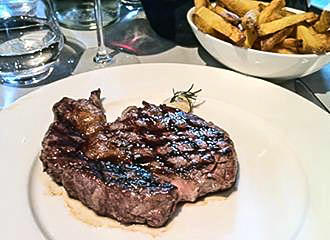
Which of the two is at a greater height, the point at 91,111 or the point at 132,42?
the point at 91,111

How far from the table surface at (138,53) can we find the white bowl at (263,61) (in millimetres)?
78

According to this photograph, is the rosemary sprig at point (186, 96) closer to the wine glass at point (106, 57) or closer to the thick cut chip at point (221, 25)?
the thick cut chip at point (221, 25)

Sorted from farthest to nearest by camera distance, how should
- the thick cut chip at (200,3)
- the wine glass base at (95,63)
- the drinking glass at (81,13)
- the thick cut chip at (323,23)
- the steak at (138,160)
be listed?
the drinking glass at (81,13)
the wine glass base at (95,63)
the thick cut chip at (200,3)
the thick cut chip at (323,23)
the steak at (138,160)

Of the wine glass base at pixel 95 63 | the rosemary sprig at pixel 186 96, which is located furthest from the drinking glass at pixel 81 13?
the rosemary sprig at pixel 186 96

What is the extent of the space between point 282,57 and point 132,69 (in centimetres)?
35

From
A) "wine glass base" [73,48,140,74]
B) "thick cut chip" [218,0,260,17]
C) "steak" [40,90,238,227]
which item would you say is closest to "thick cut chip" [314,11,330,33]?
"thick cut chip" [218,0,260,17]

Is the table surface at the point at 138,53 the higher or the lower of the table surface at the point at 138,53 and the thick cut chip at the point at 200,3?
the lower

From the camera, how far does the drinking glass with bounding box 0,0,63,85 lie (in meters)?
1.42

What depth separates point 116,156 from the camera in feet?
3.29

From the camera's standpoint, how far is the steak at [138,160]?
918 mm

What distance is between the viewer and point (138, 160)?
0.99 m

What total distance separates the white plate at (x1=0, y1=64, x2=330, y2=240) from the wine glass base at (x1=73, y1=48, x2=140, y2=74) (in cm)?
19

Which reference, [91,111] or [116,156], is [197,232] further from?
[91,111]

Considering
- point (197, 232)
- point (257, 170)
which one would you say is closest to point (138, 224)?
point (197, 232)
